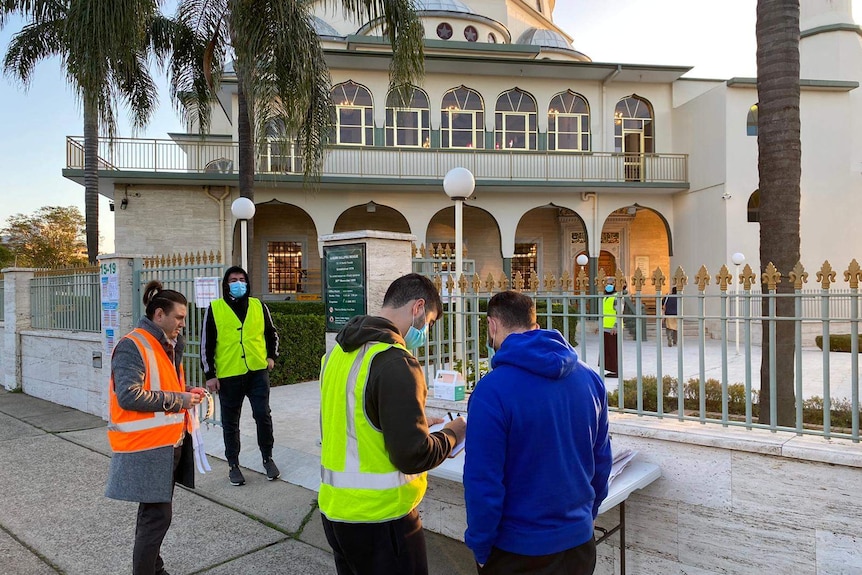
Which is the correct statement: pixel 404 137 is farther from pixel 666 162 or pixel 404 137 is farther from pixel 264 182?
pixel 666 162

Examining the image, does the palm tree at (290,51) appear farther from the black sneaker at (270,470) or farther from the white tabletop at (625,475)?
the white tabletop at (625,475)

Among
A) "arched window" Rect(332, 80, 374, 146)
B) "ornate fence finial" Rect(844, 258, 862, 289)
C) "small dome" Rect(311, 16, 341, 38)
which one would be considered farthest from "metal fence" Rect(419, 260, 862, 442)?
"small dome" Rect(311, 16, 341, 38)

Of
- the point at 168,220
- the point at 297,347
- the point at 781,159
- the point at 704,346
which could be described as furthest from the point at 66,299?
the point at 781,159

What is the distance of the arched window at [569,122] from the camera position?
19219 millimetres

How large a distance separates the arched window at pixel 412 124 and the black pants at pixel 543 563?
1742cm

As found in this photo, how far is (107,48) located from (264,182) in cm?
964

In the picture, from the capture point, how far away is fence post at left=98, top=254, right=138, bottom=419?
7395mm

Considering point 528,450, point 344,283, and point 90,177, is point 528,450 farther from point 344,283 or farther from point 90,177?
point 90,177

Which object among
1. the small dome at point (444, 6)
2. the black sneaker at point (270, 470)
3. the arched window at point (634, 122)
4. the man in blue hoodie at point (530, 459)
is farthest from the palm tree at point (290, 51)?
the small dome at point (444, 6)

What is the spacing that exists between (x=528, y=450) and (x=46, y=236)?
41.9 metres

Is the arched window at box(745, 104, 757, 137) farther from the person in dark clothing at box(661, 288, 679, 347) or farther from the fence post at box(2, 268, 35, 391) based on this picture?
the fence post at box(2, 268, 35, 391)

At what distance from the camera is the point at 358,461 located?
2055 mm

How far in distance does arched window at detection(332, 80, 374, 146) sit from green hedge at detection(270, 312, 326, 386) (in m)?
9.42

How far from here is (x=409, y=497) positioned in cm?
211
